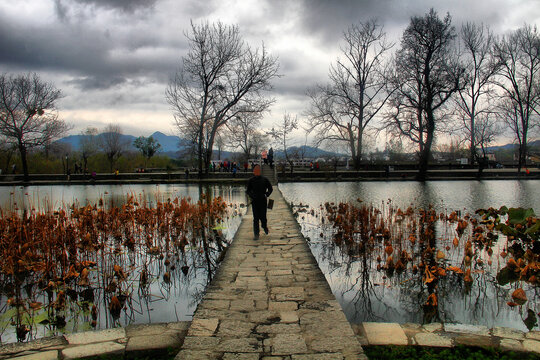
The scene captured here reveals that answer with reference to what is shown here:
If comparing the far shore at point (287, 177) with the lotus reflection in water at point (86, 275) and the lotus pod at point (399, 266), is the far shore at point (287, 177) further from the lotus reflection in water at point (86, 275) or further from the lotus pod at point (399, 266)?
the lotus pod at point (399, 266)

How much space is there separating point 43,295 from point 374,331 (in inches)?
188

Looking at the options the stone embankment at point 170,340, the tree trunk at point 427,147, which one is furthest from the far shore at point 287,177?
the stone embankment at point 170,340

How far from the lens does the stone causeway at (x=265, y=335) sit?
10.3ft

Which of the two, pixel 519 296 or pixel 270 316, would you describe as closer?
pixel 270 316

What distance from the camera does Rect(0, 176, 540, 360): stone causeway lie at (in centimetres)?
313

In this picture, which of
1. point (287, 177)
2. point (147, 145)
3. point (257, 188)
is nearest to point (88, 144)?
point (147, 145)

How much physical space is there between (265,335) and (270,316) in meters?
0.43

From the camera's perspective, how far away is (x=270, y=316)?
12.5ft

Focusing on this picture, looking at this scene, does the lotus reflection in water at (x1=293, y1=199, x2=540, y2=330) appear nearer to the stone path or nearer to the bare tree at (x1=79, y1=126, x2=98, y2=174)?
the stone path

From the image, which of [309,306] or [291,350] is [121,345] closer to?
[291,350]

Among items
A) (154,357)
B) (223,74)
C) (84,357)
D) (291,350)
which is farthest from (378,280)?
(223,74)

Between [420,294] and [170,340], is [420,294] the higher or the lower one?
the lower one

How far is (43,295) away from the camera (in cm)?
561

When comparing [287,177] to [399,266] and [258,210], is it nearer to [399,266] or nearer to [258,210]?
[258,210]
